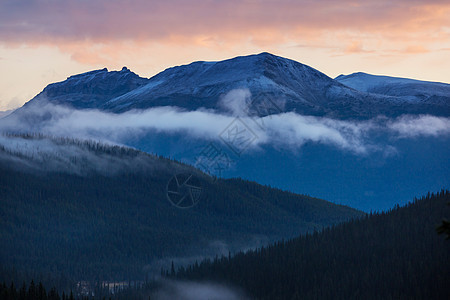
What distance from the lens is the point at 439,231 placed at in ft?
283
